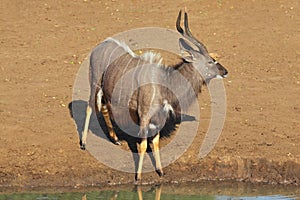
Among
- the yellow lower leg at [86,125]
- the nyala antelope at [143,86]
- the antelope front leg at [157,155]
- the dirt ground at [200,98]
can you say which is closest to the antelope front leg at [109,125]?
the nyala antelope at [143,86]

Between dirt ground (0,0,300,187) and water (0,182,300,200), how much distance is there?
0.14 meters

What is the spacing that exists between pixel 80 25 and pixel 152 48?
5.80 ft

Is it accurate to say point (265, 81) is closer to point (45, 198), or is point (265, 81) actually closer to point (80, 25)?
point (80, 25)

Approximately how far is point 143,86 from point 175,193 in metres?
1.30

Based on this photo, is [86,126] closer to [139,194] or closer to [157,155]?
[157,155]

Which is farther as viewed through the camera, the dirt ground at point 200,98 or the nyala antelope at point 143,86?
the dirt ground at point 200,98

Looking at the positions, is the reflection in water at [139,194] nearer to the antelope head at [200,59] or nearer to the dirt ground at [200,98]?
the dirt ground at [200,98]

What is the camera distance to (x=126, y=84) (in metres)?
10.0

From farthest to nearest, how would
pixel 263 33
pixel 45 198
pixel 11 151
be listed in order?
pixel 263 33 → pixel 11 151 → pixel 45 198

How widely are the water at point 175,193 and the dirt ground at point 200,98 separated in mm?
143

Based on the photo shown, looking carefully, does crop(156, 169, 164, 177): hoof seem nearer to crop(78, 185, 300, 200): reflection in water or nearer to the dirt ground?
the dirt ground

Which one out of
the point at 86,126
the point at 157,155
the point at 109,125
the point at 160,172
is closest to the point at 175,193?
the point at 160,172

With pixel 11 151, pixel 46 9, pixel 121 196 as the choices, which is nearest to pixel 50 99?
pixel 11 151

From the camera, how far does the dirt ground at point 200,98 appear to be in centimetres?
988
